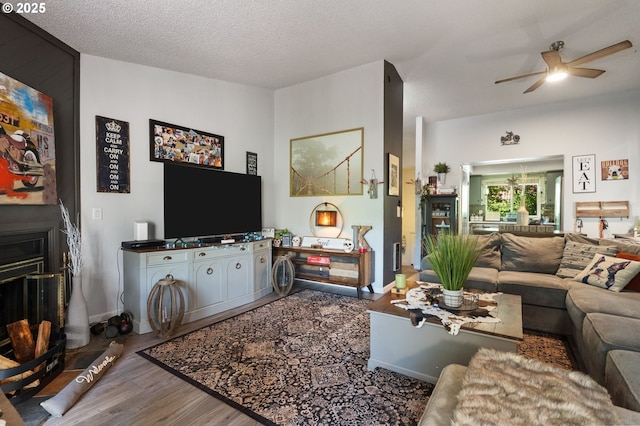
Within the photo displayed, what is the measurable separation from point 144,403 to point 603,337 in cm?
263

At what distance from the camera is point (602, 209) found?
4.59 m

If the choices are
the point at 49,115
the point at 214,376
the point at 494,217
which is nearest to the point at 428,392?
the point at 214,376

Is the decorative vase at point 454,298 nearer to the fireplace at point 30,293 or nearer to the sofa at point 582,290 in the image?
the sofa at point 582,290

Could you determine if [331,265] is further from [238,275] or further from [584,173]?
[584,173]

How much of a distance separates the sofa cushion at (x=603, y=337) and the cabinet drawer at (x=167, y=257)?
318cm

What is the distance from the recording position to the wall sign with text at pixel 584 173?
15.3 feet

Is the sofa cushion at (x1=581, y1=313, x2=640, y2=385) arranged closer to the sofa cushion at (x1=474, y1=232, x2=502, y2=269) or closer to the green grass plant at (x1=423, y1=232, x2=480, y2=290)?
the green grass plant at (x1=423, y1=232, x2=480, y2=290)

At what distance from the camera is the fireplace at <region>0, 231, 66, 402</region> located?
1991 millimetres

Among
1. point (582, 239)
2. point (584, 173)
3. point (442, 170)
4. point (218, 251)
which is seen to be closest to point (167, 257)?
point (218, 251)

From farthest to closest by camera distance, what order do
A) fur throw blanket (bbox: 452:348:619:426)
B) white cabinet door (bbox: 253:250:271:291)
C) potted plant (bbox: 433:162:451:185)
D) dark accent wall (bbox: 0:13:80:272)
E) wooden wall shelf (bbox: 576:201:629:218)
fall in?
potted plant (bbox: 433:162:451:185) < wooden wall shelf (bbox: 576:201:629:218) < white cabinet door (bbox: 253:250:271:291) < dark accent wall (bbox: 0:13:80:272) < fur throw blanket (bbox: 452:348:619:426)

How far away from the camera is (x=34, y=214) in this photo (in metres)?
2.33

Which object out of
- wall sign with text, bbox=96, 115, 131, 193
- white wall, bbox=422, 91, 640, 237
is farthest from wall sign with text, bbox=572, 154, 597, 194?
wall sign with text, bbox=96, 115, 131, 193

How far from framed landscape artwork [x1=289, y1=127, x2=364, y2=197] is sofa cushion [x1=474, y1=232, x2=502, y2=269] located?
1.68m

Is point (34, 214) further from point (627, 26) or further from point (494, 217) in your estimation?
point (494, 217)
